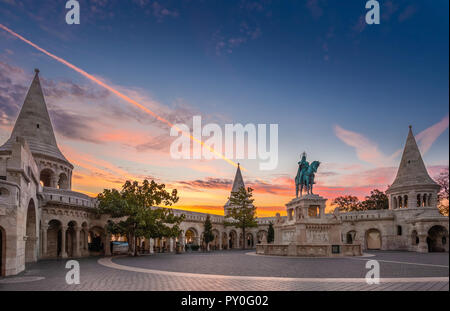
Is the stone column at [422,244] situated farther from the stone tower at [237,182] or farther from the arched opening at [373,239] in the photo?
the stone tower at [237,182]

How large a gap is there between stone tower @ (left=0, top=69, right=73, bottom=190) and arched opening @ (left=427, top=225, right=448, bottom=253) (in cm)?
4356

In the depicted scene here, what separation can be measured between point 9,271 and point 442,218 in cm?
4269

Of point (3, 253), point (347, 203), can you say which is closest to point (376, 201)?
point (347, 203)

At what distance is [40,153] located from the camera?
33125 mm

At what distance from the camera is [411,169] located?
45.8 metres

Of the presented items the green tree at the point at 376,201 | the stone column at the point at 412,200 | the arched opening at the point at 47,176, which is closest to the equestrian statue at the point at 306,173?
the stone column at the point at 412,200

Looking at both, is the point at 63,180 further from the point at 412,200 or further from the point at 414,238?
the point at 412,200

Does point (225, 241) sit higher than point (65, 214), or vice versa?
point (65, 214)

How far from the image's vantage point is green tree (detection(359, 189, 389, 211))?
2446 inches

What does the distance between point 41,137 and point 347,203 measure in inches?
2310

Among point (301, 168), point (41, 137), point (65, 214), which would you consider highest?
point (41, 137)

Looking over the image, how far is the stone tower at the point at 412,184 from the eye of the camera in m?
43.8

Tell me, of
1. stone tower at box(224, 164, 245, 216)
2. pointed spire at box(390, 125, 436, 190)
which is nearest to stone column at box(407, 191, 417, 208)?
pointed spire at box(390, 125, 436, 190)

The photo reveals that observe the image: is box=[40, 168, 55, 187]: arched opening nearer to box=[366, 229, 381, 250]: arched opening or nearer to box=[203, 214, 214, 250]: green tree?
box=[203, 214, 214, 250]: green tree
